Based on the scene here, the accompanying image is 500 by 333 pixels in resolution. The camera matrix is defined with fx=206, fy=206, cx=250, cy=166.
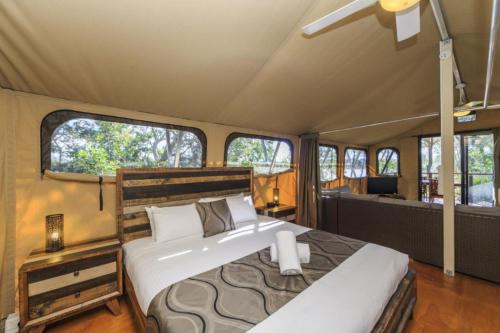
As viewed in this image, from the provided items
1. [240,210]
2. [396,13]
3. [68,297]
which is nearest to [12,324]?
[68,297]

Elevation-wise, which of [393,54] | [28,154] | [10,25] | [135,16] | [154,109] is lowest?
[28,154]

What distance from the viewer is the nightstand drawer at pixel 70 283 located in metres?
1.57

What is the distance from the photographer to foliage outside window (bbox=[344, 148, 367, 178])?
254 inches

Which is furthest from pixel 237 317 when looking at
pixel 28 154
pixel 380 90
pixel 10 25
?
pixel 380 90

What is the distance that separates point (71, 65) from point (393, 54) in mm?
3204

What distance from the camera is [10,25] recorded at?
1.26 m

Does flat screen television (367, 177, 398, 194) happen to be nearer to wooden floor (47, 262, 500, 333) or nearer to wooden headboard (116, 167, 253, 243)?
wooden floor (47, 262, 500, 333)

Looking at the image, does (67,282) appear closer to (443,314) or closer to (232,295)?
(232,295)

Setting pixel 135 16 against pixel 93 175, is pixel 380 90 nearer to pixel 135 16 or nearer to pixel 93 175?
pixel 135 16

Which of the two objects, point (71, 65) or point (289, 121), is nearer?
point (71, 65)

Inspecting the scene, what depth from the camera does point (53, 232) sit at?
186 centimetres

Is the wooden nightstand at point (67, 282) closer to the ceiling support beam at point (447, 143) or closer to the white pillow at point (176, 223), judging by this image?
the white pillow at point (176, 223)

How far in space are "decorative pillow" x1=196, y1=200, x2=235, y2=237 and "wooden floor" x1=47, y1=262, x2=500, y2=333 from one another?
1028mm

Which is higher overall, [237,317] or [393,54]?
[393,54]
